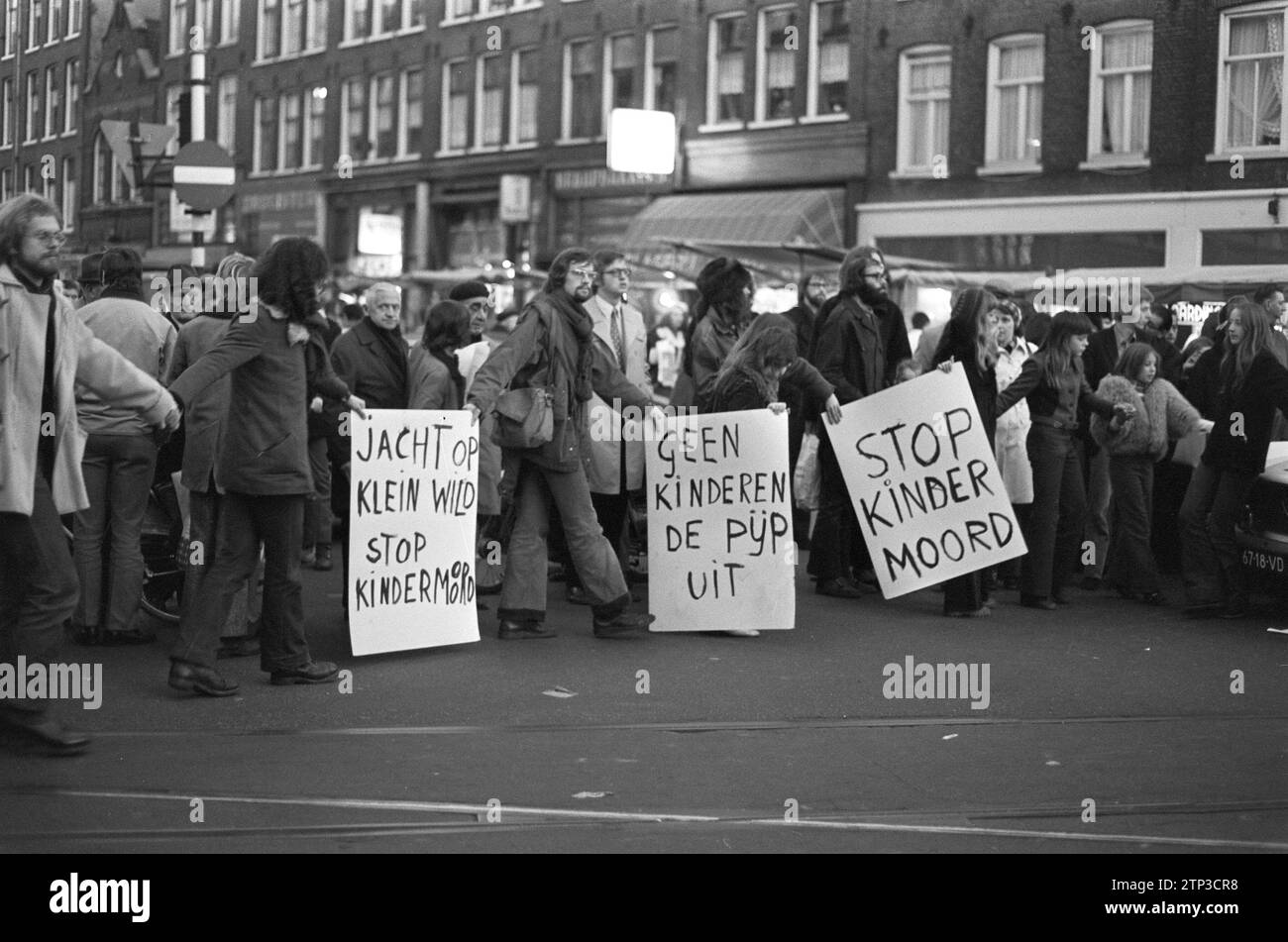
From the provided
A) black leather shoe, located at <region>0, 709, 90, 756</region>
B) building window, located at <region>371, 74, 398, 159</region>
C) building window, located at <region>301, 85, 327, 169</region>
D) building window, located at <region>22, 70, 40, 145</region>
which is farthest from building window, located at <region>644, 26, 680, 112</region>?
black leather shoe, located at <region>0, 709, 90, 756</region>

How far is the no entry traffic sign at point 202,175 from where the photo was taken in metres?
16.2

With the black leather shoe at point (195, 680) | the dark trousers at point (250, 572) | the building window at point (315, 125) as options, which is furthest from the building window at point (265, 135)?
the black leather shoe at point (195, 680)

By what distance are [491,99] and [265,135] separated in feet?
29.2

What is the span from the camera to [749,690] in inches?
334

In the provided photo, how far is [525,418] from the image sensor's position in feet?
30.9

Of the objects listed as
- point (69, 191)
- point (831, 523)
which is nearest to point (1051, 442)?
point (831, 523)

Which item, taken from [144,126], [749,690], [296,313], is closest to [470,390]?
[296,313]

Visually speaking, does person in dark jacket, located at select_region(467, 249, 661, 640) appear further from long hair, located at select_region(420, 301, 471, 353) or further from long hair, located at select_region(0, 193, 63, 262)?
long hair, located at select_region(0, 193, 63, 262)

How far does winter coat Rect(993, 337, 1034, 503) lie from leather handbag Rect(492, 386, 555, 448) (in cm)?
304

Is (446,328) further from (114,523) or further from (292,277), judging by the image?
(292,277)

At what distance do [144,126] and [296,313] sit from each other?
39.0 feet

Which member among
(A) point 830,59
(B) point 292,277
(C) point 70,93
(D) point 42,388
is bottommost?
(D) point 42,388

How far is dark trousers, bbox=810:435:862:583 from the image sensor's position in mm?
11367
